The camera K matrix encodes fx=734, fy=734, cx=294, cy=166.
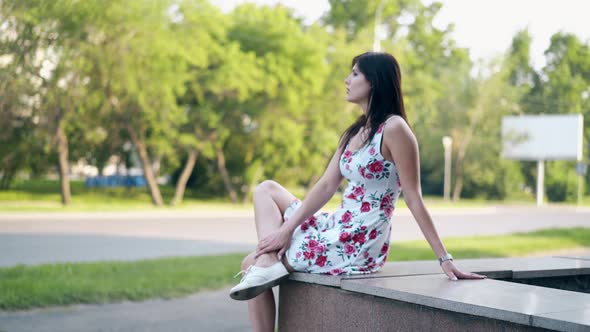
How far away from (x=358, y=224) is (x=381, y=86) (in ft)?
2.53

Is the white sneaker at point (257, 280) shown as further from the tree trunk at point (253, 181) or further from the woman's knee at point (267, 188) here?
the tree trunk at point (253, 181)

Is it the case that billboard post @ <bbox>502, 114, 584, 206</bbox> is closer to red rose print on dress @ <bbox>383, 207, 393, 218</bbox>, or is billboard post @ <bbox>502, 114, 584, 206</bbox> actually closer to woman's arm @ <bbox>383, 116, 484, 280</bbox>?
red rose print on dress @ <bbox>383, 207, 393, 218</bbox>

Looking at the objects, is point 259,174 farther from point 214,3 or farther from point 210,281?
point 210,281

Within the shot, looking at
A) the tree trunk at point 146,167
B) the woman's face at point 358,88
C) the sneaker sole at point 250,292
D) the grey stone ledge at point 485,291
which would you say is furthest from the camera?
the tree trunk at point 146,167

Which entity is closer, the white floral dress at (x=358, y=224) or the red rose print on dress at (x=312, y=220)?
the white floral dress at (x=358, y=224)

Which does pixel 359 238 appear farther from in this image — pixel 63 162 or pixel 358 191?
pixel 63 162

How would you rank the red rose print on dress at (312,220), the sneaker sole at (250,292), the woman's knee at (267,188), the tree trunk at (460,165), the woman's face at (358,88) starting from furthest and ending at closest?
the tree trunk at (460,165) → the woman's knee at (267,188) → the red rose print on dress at (312,220) → the woman's face at (358,88) → the sneaker sole at (250,292)

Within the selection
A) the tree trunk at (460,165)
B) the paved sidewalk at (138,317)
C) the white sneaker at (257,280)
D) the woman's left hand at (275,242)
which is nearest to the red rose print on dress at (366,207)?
the woman's left hand at (275,242)

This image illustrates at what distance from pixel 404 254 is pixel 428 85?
2839 centimetres

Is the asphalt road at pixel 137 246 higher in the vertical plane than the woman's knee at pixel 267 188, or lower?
lower

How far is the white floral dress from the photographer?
13.1 feet

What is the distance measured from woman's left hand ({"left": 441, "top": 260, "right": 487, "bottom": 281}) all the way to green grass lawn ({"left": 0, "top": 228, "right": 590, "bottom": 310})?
13.0 ft

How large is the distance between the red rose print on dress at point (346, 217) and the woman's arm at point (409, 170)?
0.33m

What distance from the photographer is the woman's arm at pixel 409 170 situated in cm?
386
